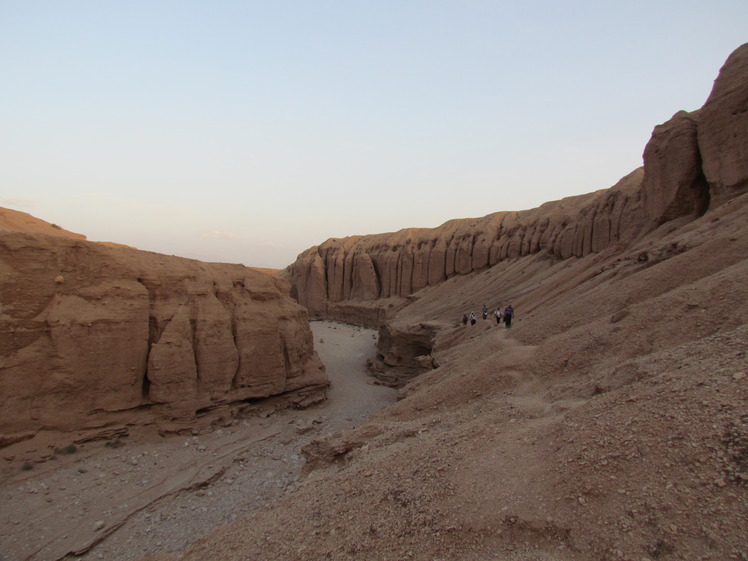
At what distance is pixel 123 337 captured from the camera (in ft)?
45.2

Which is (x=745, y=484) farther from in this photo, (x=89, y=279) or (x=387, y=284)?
(x=387, y=284)

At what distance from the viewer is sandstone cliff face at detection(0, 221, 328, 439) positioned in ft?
40.3

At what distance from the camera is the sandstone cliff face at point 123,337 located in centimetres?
1230

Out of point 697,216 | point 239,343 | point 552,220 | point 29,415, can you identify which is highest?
point 552,220

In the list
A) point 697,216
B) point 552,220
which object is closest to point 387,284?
point 552,220

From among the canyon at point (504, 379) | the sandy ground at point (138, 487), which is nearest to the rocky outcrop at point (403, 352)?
the canyon at point (504, 379)

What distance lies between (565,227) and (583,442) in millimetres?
26539

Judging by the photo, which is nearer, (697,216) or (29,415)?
(29,415)

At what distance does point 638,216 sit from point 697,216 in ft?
13.7

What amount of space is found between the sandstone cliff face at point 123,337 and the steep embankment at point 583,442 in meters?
7.51

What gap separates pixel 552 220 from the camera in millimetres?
31609

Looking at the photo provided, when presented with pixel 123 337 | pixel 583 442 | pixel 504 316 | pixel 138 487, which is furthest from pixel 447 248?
pixel 583 442

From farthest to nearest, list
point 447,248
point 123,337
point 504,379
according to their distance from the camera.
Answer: point 447,248 → point 123,337 → point 504,379

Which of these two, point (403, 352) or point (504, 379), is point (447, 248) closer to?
point (403, 352)
